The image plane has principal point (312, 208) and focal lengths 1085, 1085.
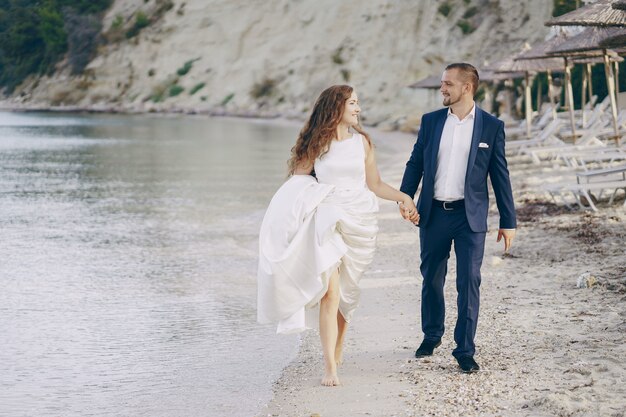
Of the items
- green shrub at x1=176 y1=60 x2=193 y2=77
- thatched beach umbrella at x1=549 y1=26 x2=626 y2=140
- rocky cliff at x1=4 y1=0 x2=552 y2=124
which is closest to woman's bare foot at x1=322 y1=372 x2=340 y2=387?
thatched beach umbrella at x1=549 y1=26 x2=626 y2=140

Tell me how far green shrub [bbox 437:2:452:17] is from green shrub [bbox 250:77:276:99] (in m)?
11.9

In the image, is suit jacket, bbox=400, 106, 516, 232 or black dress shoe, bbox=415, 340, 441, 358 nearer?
suit jacket, bbox=400, 106, 516, 232

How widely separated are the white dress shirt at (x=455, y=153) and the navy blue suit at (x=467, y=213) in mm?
49

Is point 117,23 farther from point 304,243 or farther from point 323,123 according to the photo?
point 304,243

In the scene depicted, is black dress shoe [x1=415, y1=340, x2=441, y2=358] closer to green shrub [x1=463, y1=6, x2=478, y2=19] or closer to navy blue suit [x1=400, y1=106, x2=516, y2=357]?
navy blue suit [x1=400, y1=106, x2=516, y2=357]

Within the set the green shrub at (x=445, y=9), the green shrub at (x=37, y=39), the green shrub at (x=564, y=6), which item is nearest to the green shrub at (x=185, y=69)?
the green shrub at (x=37, y=39)

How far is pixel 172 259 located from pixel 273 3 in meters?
61.3

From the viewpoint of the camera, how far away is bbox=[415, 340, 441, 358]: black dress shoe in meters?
6.90

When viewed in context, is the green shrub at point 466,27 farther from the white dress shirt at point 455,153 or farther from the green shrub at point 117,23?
the white dress shirt at point 455,153

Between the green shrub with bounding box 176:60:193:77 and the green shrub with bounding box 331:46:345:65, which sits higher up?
the green shrub with bounding box 331:46:345:65

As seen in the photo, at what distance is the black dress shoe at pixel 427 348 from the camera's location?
690 centimetres

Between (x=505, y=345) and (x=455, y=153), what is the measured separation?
1512 millimetres

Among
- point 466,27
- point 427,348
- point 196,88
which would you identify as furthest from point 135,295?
point 196,88

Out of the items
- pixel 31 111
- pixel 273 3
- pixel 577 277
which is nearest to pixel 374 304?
pixel 577 277
